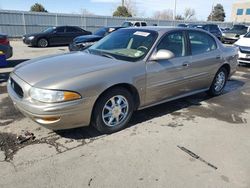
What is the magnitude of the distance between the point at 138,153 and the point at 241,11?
3267 inches

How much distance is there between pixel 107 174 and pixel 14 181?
100 cm

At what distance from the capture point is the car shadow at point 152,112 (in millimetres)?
3643

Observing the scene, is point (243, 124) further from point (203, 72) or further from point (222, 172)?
point (222, 172)

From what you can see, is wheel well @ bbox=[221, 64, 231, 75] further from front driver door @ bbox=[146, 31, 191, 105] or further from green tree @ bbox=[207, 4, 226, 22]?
green tree @ bbox=[207, 4, 226, 22]

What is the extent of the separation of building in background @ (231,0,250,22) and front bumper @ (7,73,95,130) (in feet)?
260

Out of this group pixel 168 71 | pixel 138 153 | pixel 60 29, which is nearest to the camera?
pixel 138 153

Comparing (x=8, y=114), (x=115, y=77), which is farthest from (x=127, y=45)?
(x=8, y=114)

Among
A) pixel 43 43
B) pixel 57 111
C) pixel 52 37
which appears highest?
pixel 52 37

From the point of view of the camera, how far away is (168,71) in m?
4.14

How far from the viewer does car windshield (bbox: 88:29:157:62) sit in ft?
13.0

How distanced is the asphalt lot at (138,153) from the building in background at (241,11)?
78.1 m

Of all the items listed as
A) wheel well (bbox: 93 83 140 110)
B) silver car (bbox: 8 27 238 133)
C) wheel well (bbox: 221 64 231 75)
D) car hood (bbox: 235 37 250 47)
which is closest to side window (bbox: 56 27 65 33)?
car hood (bbox: 235 37 250 47)

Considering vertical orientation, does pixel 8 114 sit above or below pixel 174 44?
below

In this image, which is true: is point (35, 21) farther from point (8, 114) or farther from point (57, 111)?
point (57, 111)
